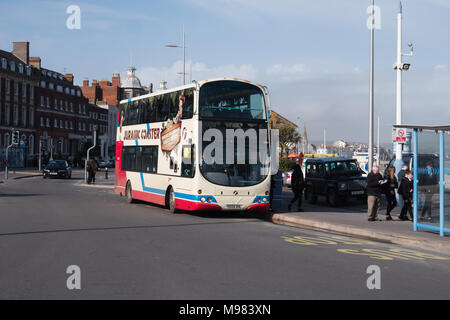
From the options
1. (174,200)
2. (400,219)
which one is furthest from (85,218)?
(400,219)

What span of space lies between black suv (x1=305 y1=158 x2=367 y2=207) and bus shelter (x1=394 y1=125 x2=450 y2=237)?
786 centimetres

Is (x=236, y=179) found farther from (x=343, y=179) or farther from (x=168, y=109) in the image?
(x=343, y=179)

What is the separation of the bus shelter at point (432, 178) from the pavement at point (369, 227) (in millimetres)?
367

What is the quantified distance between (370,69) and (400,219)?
776 centimetres

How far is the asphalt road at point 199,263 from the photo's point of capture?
23.2 feet

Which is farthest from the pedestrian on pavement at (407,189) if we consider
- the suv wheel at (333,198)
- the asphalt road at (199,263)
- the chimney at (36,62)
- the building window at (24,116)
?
the chimney at (36,62)

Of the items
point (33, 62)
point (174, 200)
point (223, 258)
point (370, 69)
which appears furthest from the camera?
point (33, 62)

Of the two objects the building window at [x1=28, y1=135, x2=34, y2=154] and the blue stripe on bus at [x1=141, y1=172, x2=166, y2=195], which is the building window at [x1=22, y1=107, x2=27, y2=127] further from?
the blue stripe on bus at [x1=141, y1=172, x2=166, y2=195]

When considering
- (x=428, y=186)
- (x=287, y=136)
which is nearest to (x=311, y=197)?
(x=428, y=186)

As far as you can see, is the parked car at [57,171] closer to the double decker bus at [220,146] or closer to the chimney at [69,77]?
the double decker bus at [220,146]

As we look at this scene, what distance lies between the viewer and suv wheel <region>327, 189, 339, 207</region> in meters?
22.8

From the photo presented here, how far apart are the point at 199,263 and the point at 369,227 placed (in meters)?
7.57
